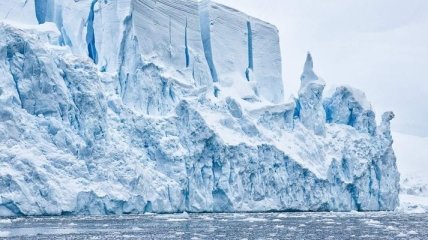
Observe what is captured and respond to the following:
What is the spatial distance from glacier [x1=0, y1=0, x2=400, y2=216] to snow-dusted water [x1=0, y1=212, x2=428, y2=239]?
2.59 m

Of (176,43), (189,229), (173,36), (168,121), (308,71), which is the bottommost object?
(189,229)

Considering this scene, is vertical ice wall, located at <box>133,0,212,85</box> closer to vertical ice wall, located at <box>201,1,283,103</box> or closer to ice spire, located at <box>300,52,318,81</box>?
vertical ice wall, located at <box>201,1,283,103</box>

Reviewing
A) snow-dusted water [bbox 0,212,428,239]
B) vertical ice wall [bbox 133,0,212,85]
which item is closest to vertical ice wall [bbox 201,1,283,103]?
vertical ice wall [bbox 133,0,212,85]

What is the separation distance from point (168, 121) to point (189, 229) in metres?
12.6

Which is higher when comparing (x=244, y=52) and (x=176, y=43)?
(x=244, y=52)

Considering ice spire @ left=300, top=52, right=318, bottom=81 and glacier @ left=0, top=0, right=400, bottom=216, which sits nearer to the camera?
glacier @ left=0, top=0, right=400, bottom=216

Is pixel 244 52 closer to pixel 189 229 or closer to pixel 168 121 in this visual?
pixel 168 121

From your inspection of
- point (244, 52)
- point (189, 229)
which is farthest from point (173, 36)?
point (189, 229)

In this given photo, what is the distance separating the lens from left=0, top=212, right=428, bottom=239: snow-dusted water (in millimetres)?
24328

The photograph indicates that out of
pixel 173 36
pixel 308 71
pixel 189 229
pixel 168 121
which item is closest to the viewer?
pixel 189 229

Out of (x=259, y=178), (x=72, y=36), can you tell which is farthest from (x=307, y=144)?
(x=72, y=36)

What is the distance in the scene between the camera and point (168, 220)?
32.3 metres

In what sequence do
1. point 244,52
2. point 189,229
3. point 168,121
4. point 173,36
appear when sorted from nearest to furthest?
point 189,229, point 168,121, point 173,36, point 244,52

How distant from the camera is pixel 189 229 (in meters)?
27.5
